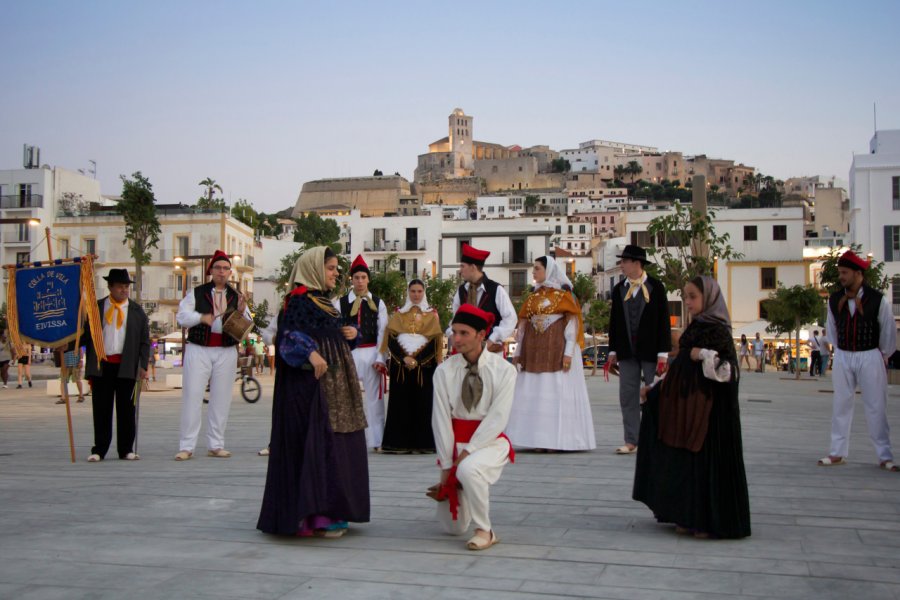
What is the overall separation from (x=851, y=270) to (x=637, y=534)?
389cm

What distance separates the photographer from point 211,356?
9219 millimetres

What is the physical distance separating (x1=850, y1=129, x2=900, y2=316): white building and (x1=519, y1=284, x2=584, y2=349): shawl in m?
44.4

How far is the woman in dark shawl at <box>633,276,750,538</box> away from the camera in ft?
17.7

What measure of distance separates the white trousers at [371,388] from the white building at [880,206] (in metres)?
45.1

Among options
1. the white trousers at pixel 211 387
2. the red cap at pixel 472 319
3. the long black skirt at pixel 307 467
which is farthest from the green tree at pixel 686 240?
the long black skirt at pixel 307 467

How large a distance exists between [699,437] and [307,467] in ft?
7.27

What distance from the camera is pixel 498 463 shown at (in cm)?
539

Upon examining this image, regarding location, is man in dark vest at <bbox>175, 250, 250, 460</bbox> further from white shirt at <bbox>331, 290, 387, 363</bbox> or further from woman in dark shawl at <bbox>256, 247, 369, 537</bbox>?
woman in dark shawl at <bbox>256, 247, 369, 537</bbox>

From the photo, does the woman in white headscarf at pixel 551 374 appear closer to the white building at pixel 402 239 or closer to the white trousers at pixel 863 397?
the white trousers at pixel 863 397

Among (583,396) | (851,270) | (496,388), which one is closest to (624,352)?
(583,396)

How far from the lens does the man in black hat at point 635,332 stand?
9.06 meters

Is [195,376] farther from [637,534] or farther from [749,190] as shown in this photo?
[749,190]

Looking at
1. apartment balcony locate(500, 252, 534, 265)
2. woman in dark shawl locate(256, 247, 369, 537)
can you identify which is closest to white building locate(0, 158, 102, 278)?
apartment balcony locate(500, 252, 534, 265)

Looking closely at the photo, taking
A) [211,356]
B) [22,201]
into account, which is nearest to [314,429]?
[211,356]
